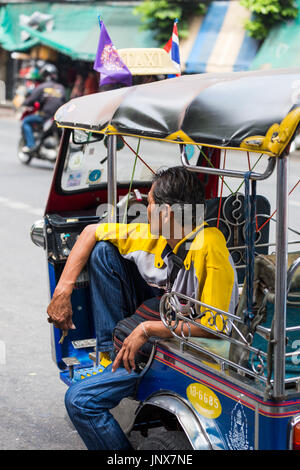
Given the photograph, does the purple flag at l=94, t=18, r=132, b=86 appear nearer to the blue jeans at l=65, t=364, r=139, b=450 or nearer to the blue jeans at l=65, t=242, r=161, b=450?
the blue jeans at l=65, t=242, r=161, b=450

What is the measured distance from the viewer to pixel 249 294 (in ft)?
7.71

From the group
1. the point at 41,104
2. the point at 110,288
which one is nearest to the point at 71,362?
the point at 110,288

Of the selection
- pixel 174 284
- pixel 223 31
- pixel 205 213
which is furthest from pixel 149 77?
pixel 223 31

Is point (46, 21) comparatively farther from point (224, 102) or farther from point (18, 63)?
point (224, 102)

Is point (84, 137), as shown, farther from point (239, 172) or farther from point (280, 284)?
point (280, 284)

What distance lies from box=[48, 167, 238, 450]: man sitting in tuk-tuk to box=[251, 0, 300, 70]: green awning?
1386cm

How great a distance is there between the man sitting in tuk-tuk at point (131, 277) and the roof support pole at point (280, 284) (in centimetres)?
47

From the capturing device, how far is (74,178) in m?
3.98

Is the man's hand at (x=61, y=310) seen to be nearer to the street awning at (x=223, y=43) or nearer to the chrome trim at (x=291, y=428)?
the chrome trim at (x=291, y=428)

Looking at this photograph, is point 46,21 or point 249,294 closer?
point 249,294

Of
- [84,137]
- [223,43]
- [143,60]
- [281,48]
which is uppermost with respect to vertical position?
[223,43]

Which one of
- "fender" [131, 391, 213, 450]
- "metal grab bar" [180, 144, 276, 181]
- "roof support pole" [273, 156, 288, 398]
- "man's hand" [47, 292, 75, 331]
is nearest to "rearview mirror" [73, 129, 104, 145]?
"man's hand" [47, 292, 75, 331]

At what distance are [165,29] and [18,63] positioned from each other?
8.53m

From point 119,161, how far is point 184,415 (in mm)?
1717
